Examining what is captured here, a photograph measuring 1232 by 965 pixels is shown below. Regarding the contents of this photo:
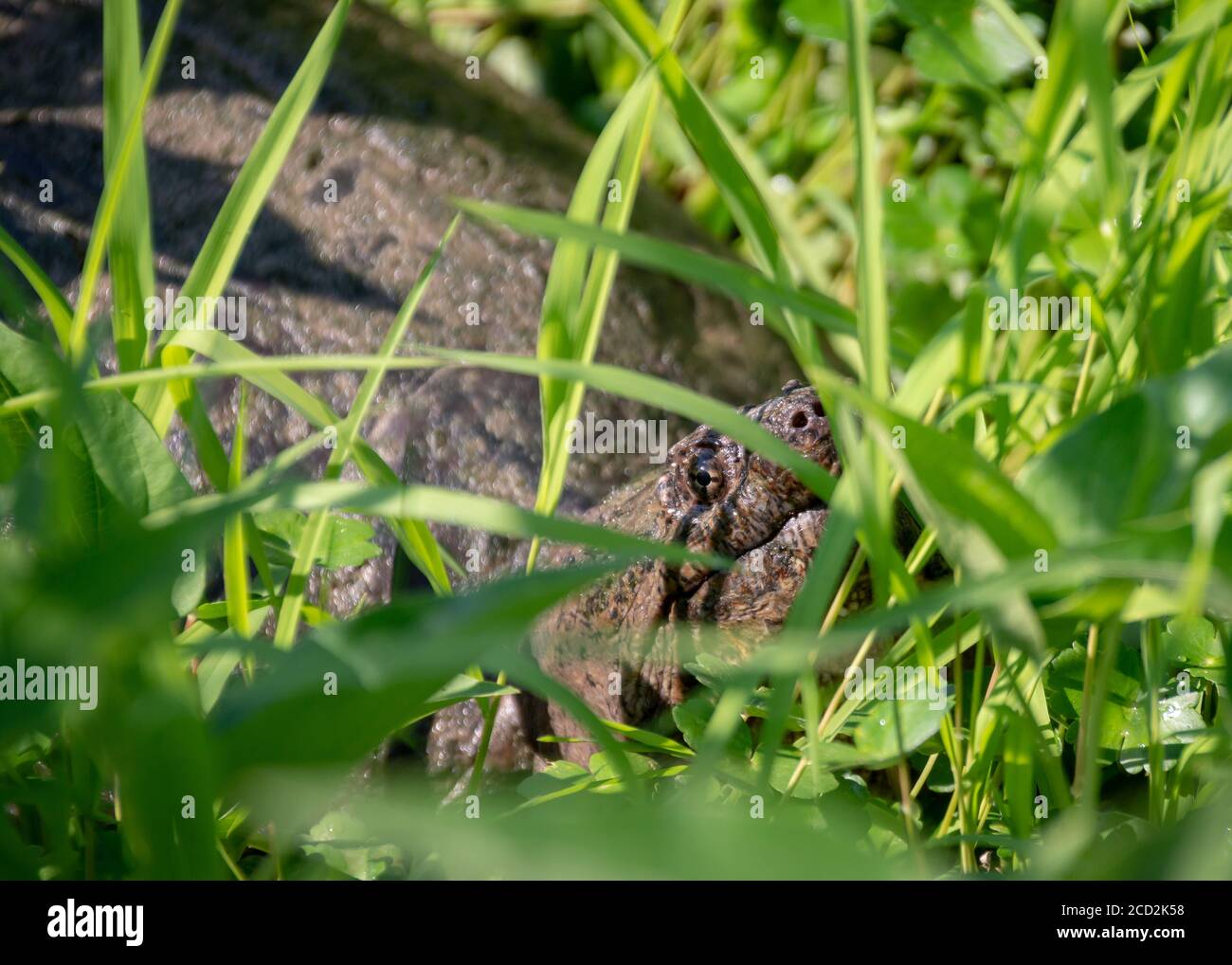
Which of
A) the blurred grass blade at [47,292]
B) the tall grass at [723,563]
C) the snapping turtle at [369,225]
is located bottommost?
the tall grass at [723,563]

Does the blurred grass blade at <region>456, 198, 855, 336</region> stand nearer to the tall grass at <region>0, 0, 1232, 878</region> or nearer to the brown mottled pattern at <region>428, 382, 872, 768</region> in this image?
the tall grass at <region>0, 0, 1232, 878</region>

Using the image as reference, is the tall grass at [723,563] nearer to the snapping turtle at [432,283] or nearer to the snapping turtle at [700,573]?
the snapping turtle at [700,573]

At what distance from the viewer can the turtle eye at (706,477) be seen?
1.62 metres

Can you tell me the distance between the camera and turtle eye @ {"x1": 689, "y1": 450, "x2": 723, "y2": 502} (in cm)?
162

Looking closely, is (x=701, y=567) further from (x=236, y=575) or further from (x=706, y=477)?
(x=236, y=575)

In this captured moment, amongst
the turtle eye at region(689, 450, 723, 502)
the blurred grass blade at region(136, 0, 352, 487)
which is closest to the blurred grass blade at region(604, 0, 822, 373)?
the blurred grass blade at region(136, 0, 352, 487)

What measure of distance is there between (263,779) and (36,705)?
136mm

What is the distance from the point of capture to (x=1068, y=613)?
735 millimetres

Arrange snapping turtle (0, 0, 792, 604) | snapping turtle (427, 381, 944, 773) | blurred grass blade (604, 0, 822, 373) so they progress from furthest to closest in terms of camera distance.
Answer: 1. snapping turtle (0, 0, 792, 604)
2. snapping turtle (427, 381, 944, 773)
3. blurred grass blade (604, 0, 822, 373)

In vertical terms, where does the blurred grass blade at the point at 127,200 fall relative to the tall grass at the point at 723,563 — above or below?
above

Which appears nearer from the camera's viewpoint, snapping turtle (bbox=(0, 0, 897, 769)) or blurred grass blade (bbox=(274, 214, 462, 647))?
blurred grass blade (bbox=(274, 214, 462, 647))

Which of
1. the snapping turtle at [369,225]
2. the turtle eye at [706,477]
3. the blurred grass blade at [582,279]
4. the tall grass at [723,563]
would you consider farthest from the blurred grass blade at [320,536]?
the snapping turtle at [369,225]

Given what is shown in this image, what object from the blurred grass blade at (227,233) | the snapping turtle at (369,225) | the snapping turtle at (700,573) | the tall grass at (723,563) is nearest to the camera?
the tall grass at (723,563)

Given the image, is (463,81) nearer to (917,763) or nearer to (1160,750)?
(917,763)
